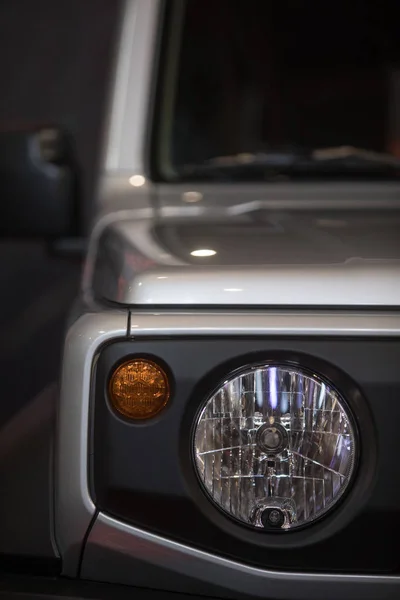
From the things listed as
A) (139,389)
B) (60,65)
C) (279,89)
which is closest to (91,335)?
(139,389)

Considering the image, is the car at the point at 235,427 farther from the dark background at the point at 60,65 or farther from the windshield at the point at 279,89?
the dark background at the point at 60,65

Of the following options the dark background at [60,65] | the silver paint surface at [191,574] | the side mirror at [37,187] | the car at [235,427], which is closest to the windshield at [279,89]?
the side mirror at [37,187]

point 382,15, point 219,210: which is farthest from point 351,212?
point 382,15

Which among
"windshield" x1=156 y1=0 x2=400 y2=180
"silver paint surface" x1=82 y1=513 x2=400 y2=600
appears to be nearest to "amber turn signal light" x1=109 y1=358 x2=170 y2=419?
"silver paint surface" x1=82 y1=513 x2=400 y2=600

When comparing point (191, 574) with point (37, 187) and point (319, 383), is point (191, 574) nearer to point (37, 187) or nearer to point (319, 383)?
point (319, 383)

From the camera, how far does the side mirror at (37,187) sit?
1789mm

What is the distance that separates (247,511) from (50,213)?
2.81 ft

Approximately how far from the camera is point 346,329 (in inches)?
48.6

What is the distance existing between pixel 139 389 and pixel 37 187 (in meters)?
0.71

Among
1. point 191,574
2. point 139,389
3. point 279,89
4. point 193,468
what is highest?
point 279,89

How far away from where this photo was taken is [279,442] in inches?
48.9

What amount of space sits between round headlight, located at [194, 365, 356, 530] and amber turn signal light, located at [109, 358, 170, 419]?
0.22 ft

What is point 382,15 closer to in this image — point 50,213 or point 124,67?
point 124,67

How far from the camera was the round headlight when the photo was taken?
1239 millimetres
